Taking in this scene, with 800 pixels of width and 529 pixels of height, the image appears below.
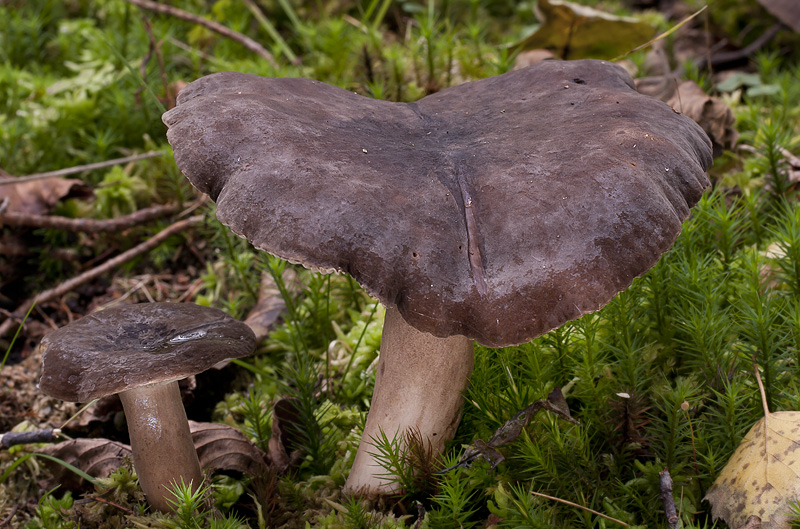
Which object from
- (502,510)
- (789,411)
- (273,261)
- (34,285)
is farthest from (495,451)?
(34,285)

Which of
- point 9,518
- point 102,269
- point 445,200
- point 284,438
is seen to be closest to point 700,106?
point 445,200

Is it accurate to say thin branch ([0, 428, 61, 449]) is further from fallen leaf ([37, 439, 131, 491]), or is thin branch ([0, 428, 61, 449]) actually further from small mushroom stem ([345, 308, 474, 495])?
small mushroom stem ([345, 308, 474, 495])

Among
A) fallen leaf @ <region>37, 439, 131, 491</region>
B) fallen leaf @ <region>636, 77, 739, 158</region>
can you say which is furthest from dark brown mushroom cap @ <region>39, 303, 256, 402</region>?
fallen leaf @ <region>636, 77, 739, 158</region>

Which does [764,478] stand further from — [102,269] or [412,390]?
[102,269]

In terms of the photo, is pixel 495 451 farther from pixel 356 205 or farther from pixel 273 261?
pixel 273 261

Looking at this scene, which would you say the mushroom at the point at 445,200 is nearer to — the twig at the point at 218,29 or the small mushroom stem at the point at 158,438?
the small mushroom stem at the point at 158,438

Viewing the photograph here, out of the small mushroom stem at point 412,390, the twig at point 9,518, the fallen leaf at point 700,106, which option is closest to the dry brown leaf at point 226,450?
the small mushroom stem at point 412,390
